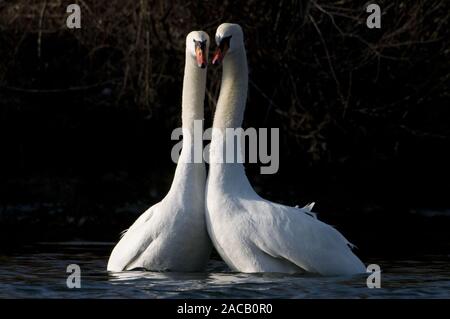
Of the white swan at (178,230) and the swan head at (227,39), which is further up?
the swan head at (227,39)

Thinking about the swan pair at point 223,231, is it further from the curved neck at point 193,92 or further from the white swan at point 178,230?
the curved neck at point 193,92

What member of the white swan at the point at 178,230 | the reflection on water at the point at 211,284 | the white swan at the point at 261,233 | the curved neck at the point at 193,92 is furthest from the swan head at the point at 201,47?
the reflection on water at the point at 211,284

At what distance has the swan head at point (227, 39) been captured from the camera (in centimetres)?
1080

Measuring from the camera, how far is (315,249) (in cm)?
1009

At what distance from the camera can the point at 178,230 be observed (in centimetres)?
1016

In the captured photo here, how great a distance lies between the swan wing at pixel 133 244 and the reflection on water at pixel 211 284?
0.14 meters

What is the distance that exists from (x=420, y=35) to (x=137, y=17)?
438 cm

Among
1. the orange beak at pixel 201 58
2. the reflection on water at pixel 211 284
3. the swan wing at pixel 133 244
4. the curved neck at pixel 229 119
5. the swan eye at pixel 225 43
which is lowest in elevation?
the reflection on water at pixel 211 284

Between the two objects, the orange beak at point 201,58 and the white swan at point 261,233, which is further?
the orange beak at point 201,58

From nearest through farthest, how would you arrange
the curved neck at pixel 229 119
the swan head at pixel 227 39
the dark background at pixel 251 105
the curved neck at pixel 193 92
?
the curved neck at pixel 229 119
the swan head at pixel 227 39
the curved neck at pixel 193 92
the dark background at pixel 251 105

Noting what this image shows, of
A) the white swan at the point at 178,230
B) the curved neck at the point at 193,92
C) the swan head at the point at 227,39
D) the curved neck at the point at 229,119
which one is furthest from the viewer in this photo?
the curved neck at the point at 193,92

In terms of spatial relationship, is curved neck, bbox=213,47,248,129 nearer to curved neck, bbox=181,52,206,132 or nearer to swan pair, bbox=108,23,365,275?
swan pair, bbox=108,23,365,275

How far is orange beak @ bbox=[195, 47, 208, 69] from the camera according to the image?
1055 centimetres

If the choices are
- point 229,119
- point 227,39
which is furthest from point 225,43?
point 229,119
